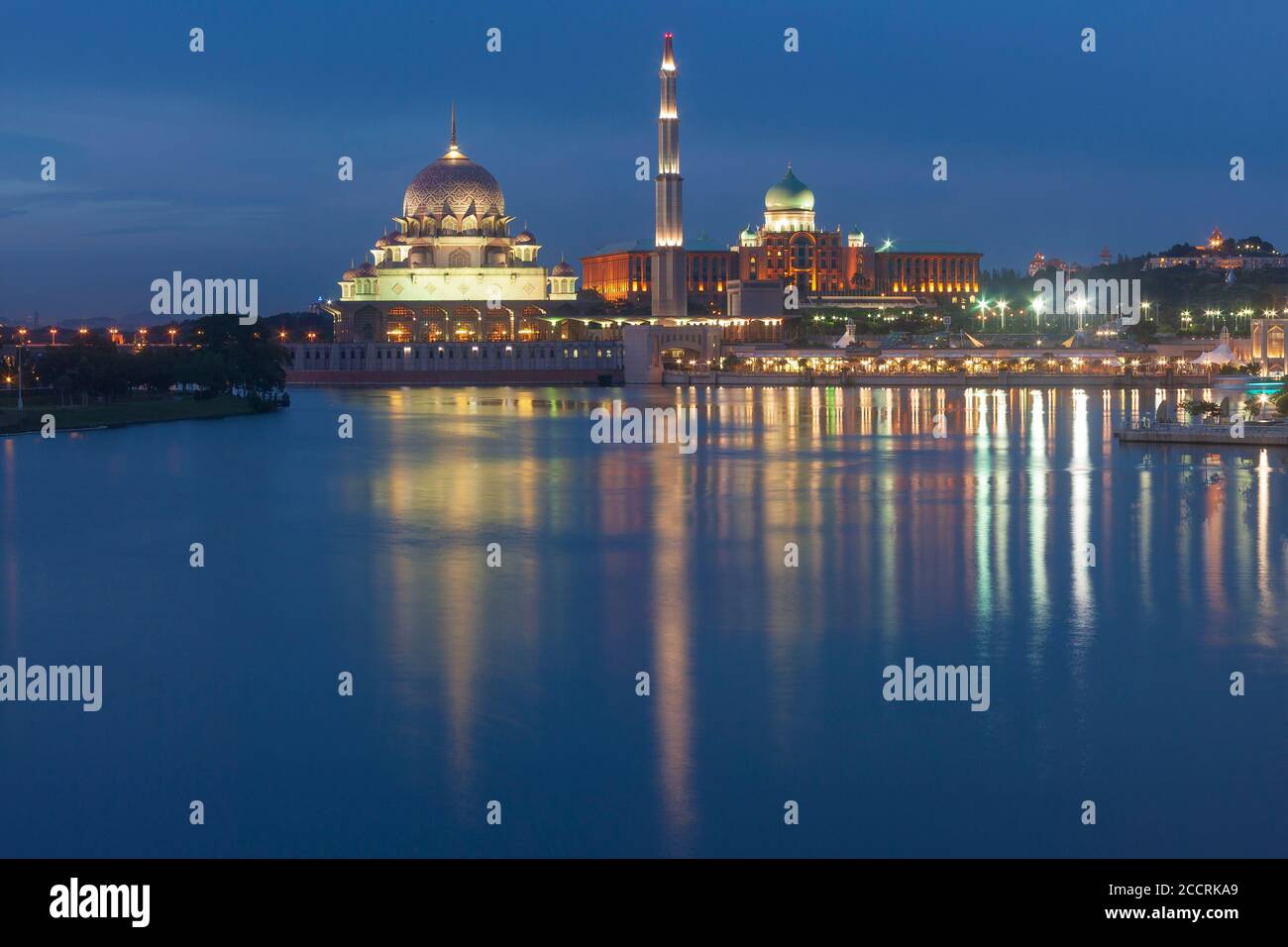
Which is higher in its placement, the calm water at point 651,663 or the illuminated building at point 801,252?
the illuminated building at point 801,252

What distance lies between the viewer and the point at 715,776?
774cm

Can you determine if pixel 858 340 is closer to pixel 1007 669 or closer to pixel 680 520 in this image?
pixel 680 520

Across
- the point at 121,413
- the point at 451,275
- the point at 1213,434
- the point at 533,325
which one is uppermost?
the point at 451,275

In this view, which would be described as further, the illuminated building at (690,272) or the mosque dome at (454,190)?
the illuminated building at (690,272)

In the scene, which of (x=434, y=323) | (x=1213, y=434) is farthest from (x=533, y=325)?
(x=1213, y=434)

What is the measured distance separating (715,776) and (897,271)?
78039mm

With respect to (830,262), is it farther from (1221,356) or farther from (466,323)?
(1221,356)

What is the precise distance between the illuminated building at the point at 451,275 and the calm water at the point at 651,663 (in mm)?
44480

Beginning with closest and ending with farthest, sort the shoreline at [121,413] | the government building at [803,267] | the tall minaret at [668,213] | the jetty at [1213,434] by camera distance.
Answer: the jetty at [1213,434]
the shoreline at [121,413]
the tall minaret at [668,213]
the government building at [803,267]

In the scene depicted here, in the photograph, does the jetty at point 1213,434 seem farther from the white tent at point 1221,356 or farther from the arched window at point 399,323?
the arched window at point 399,323

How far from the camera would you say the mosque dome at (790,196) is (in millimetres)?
80375

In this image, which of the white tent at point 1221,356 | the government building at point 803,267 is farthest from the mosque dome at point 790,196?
the white tent at point 1221,356

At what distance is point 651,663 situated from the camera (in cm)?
1016

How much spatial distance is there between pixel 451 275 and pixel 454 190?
3.38 meters
